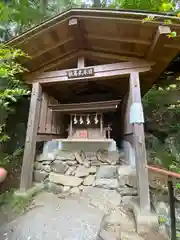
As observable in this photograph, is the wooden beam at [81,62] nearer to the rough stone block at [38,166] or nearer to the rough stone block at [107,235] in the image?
the rough stone block at [38,166]

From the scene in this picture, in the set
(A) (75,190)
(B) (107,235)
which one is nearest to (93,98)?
(A) (75,190)

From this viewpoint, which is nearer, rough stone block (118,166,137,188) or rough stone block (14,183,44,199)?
rough stone block (14,183,44,199)

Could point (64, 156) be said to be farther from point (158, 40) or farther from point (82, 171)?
point (158, 40)

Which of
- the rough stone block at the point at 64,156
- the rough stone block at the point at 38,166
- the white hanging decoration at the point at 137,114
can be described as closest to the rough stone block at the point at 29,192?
the rough stone block at the point at 38,166

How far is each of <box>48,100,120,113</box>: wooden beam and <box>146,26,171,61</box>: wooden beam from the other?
1.16 meters

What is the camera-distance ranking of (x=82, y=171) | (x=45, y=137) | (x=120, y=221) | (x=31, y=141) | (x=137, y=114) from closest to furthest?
1. (x=120, y=221)
2. (x=137, y=114)
3. (x=31, y=141)
4. (x=82, y=171)
5. (x=45, y=137)

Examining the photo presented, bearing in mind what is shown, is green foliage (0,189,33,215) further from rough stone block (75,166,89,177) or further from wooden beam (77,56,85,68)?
wooden beam (77,56,85,68)

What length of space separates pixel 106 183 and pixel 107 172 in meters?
0.24

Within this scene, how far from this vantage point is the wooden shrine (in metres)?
2.59

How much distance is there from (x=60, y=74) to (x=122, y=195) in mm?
2875

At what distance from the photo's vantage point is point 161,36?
7.98 ft

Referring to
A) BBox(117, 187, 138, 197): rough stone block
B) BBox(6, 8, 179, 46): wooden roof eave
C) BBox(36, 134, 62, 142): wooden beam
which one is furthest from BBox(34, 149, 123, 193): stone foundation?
BBox(6, 8, 179, 46): wooden roof eave

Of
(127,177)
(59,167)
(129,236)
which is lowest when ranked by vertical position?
(129,236)

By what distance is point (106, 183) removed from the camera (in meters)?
3.44
